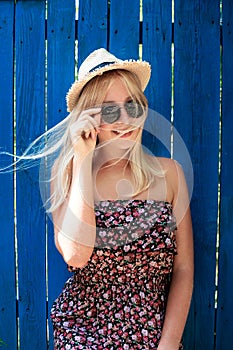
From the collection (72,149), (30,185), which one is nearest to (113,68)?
(72,149)

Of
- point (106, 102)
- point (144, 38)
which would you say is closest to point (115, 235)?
point (106, 102)

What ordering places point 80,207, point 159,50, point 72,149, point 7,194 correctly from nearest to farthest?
point 80,207
point 72,149
point 159,50
point 7,194

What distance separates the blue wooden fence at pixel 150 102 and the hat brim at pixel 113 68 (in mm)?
233

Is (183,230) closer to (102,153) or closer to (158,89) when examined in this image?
(102,153)

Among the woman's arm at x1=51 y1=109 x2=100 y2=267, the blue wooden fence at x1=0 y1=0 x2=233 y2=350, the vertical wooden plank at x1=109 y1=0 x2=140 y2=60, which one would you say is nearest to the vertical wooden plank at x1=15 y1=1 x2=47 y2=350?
the blue wooden fence at x1=0 y1=0 x2=233 y2=350

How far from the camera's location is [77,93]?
6.98ft

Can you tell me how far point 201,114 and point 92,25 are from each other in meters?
0.62

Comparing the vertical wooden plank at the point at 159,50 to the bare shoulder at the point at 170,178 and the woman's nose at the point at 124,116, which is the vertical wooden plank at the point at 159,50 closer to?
the bare shoulder at the point at 170,178

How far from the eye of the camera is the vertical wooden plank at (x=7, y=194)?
246 cm

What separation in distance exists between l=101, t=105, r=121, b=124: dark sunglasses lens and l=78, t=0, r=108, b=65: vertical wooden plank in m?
0.49

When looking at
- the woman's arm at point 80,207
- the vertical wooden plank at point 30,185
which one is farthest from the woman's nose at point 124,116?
the vertical wooden plank at point 30,185

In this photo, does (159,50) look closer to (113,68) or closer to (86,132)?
(113,68)

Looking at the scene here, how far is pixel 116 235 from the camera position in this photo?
80.4 inches

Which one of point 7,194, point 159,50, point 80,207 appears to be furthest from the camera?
point 7,194
